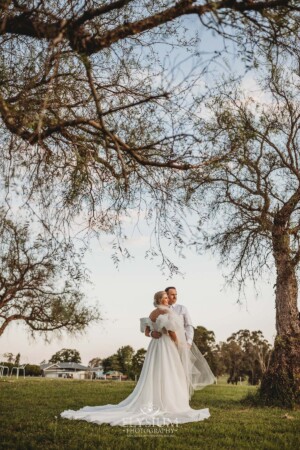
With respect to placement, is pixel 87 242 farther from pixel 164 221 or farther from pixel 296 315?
pixel 296 315

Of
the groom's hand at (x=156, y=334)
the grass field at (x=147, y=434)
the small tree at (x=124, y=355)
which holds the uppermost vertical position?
the small tree at (x=124, y=355)

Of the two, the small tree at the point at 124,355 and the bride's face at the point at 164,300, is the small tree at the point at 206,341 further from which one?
the bride's face at the point at 164,300

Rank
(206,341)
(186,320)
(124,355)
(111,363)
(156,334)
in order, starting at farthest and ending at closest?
(111,363) < (124,355) < (206,341) < (186,320) < (156,334)

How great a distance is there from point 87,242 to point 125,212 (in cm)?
77

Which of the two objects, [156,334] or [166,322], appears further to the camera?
[156,334]

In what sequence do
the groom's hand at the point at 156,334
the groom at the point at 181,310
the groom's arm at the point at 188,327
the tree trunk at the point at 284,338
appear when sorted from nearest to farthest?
the groom's hand at the point at 156,334, the groom's arm at the point at 188,327, the groom at the point at 181,310, the tree trunk at the point at 284,338

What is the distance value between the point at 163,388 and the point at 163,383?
0.10m

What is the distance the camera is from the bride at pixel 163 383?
9005mm

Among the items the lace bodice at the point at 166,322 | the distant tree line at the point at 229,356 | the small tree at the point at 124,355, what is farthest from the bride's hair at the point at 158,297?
the small tree at the point at 124,355

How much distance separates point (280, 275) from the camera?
592 inches

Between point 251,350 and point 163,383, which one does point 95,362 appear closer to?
point 251,350

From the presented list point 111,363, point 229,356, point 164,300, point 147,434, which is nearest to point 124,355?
point 111,363

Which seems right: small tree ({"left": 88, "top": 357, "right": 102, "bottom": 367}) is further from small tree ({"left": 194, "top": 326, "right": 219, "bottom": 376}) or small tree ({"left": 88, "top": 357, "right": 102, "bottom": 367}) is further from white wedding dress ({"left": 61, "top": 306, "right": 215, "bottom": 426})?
→ white wedding dress ({"left": 61, "top": 306, "right": 215, "bottom": 426})

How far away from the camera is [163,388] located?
9.90m
